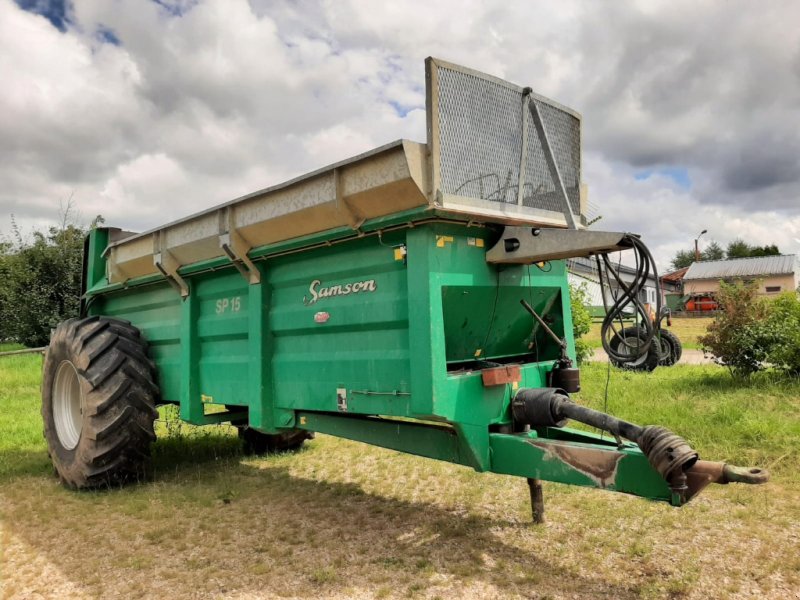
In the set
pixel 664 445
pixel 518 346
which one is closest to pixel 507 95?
pixel 518 346

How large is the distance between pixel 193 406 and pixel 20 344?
1691cm

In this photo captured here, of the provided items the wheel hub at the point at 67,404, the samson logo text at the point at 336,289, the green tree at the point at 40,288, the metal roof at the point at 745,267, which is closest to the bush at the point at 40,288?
the green tree at the point at 40,288

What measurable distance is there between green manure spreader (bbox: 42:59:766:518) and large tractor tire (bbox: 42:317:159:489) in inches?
0.7

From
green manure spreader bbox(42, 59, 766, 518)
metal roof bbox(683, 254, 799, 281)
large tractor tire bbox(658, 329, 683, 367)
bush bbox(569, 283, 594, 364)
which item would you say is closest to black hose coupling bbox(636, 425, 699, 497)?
green manure spreader bbox(42, 59, 766, 518)

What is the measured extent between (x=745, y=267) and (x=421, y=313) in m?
51.5

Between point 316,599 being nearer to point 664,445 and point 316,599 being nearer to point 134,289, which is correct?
point 664,445

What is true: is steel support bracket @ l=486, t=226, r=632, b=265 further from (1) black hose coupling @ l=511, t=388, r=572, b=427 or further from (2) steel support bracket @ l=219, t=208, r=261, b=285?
(2) steel support bracket @ l=219, t=208, r=261, b=285

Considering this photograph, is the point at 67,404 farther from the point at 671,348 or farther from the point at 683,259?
the point at 683,259

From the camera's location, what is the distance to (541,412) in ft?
10.7

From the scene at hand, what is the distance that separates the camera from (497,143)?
344 cm

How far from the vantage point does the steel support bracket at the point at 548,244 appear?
117 inches

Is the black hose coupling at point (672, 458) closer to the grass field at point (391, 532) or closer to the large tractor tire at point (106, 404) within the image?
the grass field at point (391, 532)

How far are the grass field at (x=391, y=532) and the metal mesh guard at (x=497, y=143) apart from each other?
1978 millimetres

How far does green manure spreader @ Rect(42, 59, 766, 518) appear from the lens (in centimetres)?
303
